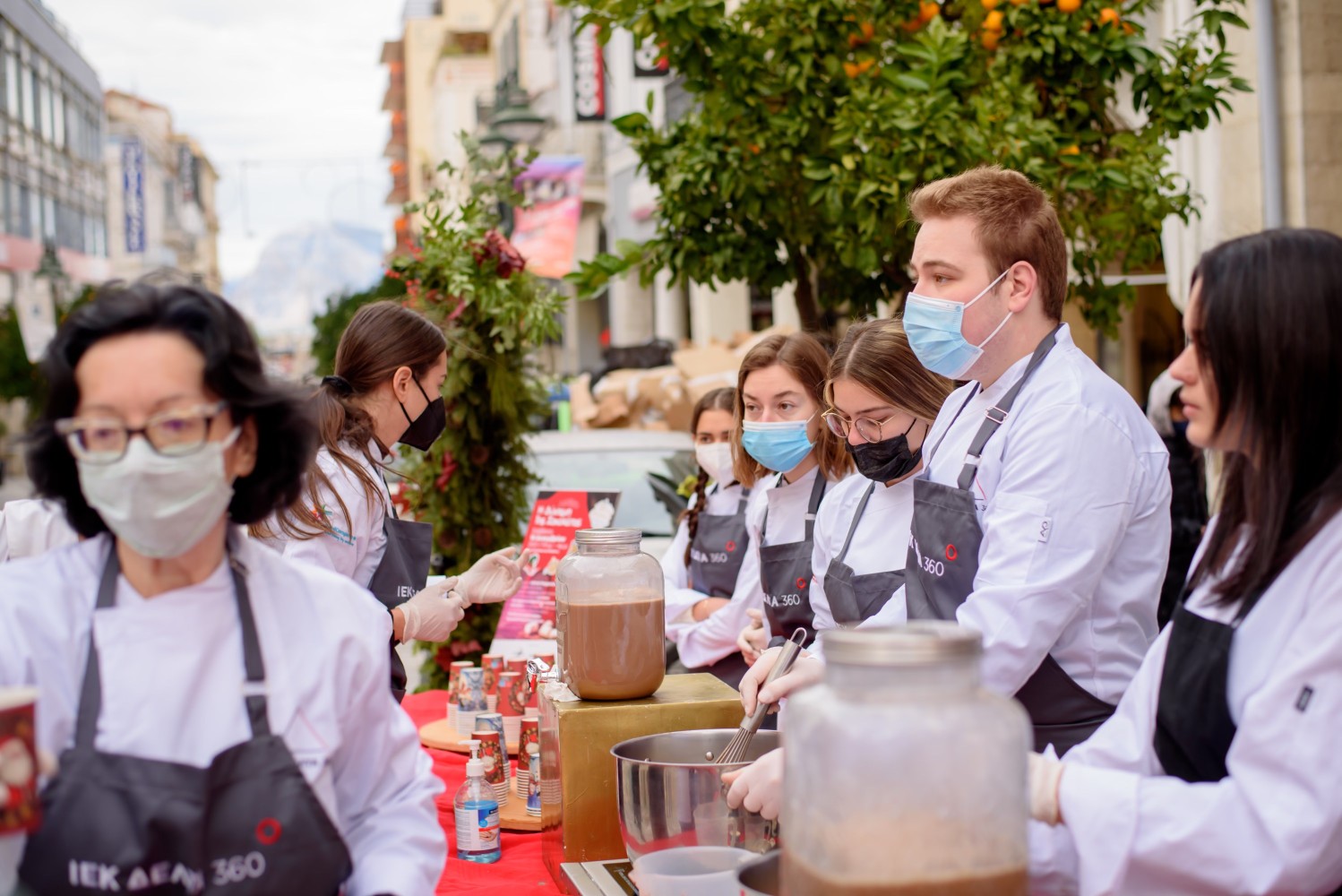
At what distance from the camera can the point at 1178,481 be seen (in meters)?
6.88

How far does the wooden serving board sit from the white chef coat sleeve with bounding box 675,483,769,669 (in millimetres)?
757

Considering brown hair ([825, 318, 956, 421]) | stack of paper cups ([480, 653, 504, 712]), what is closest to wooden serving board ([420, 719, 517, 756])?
stack of paper cups ([480, 653, 504, 712])

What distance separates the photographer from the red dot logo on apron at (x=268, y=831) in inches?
68.0

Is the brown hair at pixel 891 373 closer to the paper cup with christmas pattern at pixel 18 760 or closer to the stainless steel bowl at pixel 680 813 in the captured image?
the stainless steel bowl at pixel 680 813

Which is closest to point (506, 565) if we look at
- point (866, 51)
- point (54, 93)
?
point (866, 51)

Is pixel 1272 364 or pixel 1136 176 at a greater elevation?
pixel 1136 176

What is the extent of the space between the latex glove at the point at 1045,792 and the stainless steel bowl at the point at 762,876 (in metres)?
0.38

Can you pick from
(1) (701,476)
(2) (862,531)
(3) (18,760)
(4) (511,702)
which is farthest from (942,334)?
(1) (701,476)

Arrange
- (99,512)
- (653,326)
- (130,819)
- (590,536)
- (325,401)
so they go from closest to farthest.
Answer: (130,819), (99,512), (590,536), (325,401), (653,326)

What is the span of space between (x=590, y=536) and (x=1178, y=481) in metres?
4.73

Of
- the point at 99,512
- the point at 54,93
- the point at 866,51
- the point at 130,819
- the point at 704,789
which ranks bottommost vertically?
the point at 704,789

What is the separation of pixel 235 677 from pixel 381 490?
2.01m

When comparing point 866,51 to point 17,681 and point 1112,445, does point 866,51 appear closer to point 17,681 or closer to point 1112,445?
point 1112,445

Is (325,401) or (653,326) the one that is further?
(653,326)
